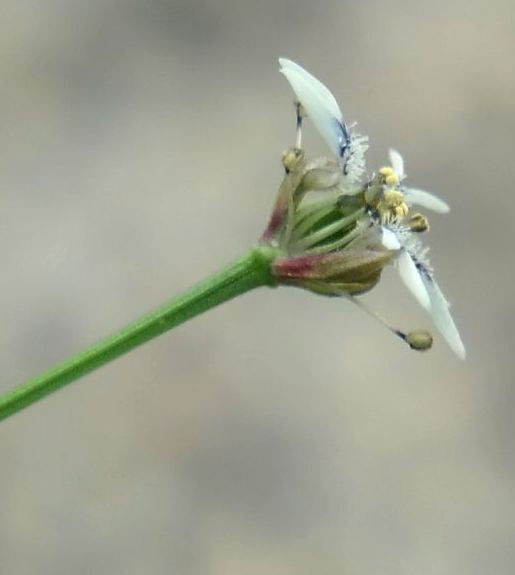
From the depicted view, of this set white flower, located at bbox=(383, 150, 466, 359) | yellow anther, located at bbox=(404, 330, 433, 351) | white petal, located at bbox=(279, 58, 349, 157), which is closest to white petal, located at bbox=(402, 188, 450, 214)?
white flower, located at bbox=(383, 150, 466, 359)

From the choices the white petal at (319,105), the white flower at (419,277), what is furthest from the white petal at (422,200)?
the white petal at (319,105)

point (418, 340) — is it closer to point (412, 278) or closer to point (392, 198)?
point (412, 278)

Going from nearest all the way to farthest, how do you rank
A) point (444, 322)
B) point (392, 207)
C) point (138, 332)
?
point (138, 332)
point (444, 322)
point (392, 207)

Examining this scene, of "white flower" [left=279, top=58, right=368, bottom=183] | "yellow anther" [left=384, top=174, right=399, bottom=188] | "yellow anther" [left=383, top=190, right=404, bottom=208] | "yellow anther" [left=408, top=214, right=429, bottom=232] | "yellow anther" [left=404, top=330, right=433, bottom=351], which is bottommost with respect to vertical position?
"yellow anther" [left=404, top=330, right=433, bottom=351]

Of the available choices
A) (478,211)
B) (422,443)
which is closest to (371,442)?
(422,443)

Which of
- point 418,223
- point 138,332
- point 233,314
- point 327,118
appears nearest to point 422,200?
point 418,223

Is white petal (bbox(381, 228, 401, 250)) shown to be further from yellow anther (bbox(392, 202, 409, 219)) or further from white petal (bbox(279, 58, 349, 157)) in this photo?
white petal (bbox(279, 58, 349, 157))

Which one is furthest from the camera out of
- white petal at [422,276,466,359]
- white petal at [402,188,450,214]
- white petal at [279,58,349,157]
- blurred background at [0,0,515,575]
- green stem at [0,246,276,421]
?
blurred background at [0,0,515,575]
